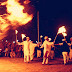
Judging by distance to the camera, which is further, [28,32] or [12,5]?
[28,32]

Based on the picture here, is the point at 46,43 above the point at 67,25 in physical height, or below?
below

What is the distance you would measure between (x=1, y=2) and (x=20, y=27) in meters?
11.4

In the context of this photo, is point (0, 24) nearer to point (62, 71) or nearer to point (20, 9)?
point (20, 9)

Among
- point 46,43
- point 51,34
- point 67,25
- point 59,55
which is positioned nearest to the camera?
point 46,43

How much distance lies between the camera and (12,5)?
14.9 m

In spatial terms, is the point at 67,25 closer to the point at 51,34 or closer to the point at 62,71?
the point at 51,34

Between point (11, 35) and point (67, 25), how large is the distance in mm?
12611

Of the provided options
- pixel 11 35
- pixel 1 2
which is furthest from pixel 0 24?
pixel 11 35

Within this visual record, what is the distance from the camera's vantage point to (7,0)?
559 inches

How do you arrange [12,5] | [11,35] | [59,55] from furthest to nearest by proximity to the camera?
[11,35] → [59,55] → [12,5]

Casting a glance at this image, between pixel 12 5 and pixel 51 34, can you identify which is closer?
pixel 12 5

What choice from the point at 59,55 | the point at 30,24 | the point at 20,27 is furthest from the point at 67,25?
the point at 59,55

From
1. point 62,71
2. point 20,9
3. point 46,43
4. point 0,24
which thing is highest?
point 20,9

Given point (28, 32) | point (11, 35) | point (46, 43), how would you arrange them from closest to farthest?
1. point (46, 43)
2. point (11, 35)
3. point (28, 32)
